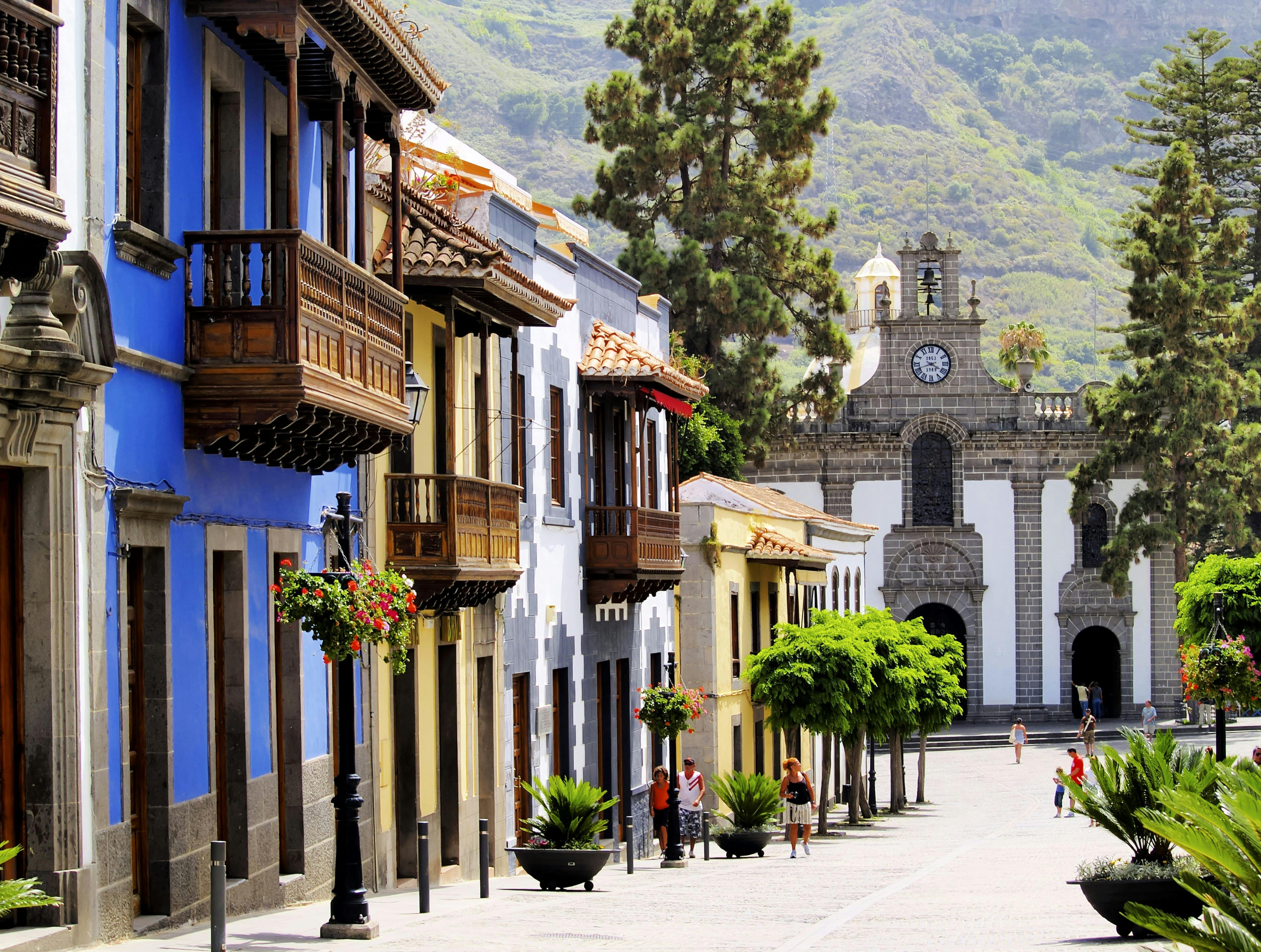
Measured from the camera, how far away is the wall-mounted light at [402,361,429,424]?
53.6 feet

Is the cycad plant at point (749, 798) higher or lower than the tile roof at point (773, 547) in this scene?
lower

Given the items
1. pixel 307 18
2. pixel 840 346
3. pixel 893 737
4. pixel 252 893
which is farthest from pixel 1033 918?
pixel 840 346

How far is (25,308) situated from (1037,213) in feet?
610

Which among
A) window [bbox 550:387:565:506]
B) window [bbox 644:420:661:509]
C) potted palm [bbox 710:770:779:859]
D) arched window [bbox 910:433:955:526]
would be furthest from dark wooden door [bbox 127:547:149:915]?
arched window [bbox 910:433:955:526]

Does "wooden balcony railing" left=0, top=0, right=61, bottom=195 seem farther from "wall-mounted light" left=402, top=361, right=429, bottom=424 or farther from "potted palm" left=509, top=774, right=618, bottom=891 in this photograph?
"potted palm" left=509, top=774, right=618, bottom=891

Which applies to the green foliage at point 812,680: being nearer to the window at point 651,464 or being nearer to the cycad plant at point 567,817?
the window at point 651,464

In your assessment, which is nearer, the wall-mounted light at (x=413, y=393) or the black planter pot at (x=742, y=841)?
the wall-mounted light at (x=413, y=393)

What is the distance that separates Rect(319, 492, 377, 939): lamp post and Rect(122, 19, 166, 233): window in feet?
7.90

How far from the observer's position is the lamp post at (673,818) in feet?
80.5

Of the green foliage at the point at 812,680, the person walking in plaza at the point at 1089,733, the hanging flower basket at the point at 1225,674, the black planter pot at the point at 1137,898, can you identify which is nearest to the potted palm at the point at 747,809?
the green foliage at the point at 812,680

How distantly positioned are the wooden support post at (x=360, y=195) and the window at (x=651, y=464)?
42.8 feet

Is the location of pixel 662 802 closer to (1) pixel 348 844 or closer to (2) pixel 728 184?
(1) pixel 348 844

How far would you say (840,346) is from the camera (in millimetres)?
54000

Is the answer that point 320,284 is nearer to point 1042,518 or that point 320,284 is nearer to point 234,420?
point 234,420
